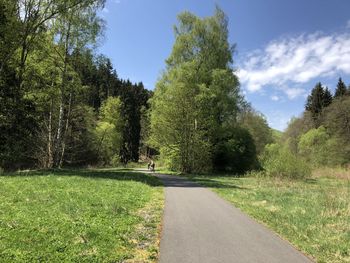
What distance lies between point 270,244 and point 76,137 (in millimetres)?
42317

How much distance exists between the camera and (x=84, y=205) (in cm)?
1155

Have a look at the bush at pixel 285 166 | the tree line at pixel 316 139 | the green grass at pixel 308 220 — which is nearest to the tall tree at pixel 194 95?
the tree line at pixel 316 139

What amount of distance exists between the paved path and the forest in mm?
18922

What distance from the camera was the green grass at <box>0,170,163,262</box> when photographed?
6.91 metres

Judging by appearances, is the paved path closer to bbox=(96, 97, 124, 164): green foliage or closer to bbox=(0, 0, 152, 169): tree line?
bbox=(0, 0, 152, 169): tree line

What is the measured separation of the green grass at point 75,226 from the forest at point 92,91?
51.2 feet

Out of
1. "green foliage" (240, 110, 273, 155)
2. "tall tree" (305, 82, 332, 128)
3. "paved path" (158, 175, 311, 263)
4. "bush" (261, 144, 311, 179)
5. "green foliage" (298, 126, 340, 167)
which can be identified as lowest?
"paved path" (158, 175, 311, 263)

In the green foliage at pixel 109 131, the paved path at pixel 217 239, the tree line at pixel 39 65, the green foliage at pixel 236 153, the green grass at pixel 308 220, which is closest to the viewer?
the paved path at pixel 217 239

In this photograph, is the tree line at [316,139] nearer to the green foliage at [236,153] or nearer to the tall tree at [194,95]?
the green foliage at [236,153]

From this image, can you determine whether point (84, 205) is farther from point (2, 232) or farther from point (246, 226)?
point (246, 226)

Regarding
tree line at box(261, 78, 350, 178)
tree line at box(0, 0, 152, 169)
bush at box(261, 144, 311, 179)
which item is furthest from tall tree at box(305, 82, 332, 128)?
tree line at box(0, 0, 152, 169)

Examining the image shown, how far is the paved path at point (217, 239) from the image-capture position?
7371 mm

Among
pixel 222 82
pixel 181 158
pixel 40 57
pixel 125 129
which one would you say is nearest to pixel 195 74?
pixel 222 82

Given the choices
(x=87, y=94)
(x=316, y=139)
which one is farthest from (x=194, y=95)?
(x=316, y=139)
